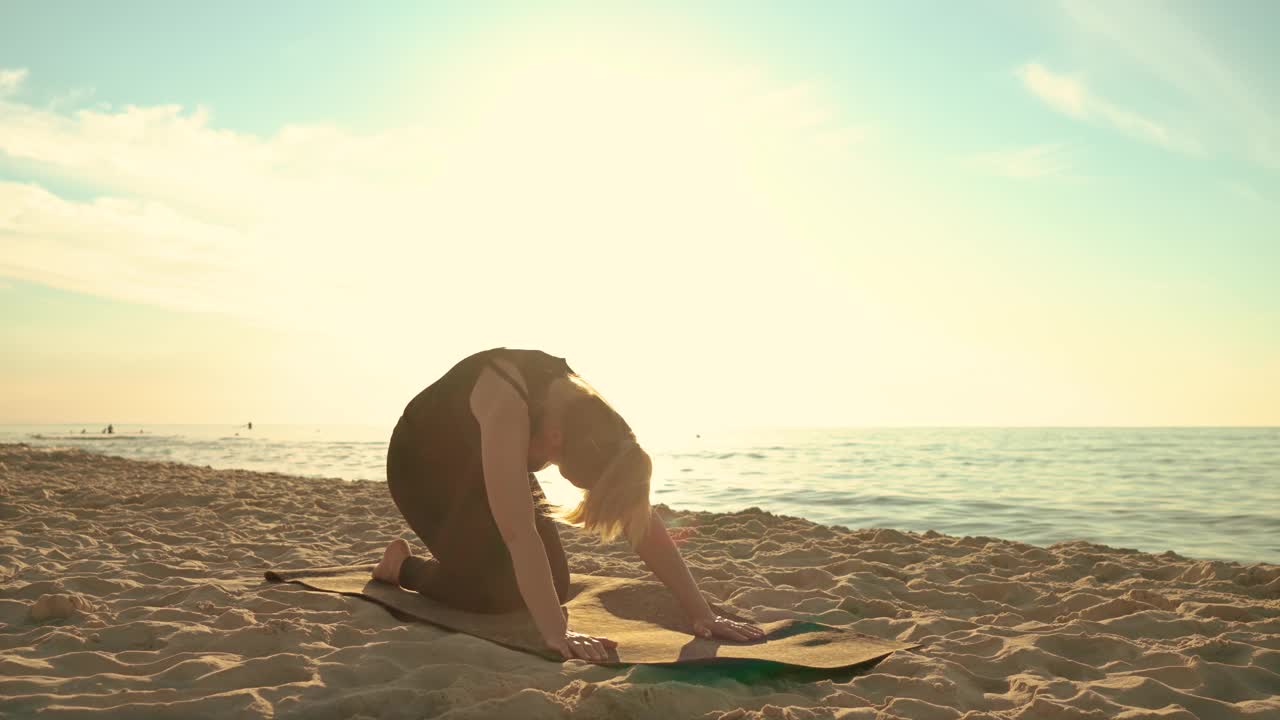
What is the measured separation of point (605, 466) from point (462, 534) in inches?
36.7

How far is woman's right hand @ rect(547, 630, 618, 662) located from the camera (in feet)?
9.22

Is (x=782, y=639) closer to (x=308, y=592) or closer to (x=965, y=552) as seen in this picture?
(x=308, y=592)

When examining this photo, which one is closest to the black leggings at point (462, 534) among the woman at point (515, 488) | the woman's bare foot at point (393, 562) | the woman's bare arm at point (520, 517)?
the woman at point (515, 488)

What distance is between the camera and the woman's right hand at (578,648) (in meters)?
2.81

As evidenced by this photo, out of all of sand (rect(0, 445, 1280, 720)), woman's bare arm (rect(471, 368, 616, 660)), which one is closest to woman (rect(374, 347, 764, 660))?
woman's bare arm (rect(471, 368, 616, 660))

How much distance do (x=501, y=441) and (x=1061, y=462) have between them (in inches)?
875

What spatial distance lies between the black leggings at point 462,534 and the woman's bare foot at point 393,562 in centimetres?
30

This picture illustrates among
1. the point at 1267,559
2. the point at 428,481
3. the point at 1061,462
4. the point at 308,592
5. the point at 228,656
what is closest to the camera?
the point at 228,656

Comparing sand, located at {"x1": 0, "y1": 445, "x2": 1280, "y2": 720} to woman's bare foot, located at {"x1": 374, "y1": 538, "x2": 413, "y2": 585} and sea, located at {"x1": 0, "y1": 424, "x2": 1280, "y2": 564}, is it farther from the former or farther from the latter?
sea, located at {"x1": 0, "y1": 424, "x2": 1280, "y2": 564}

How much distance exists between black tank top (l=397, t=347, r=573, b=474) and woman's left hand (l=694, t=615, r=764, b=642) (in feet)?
3.86

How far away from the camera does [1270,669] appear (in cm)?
292

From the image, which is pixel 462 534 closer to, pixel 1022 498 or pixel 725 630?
pixel 725 630

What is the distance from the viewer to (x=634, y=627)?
3420mm

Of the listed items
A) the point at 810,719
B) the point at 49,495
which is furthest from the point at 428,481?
the point at 49,495
